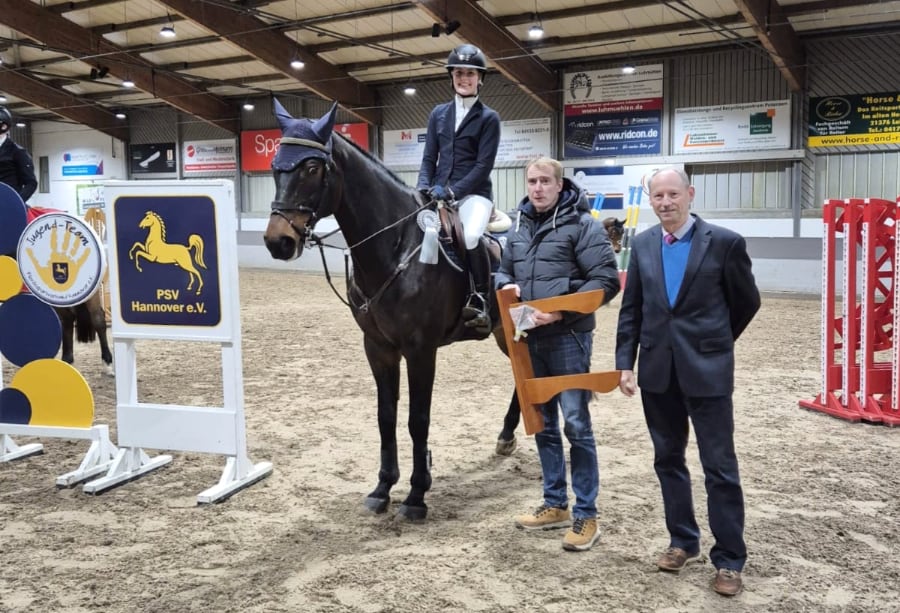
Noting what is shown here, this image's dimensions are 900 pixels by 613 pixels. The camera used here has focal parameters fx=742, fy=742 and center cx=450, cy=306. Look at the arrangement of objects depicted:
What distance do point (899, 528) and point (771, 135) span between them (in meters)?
13.5

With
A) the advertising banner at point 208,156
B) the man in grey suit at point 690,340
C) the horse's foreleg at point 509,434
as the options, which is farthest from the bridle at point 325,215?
the advertising banner at point 208,156

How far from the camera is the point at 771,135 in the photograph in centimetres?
1521

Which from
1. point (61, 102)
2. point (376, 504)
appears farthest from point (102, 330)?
point (61, 102)

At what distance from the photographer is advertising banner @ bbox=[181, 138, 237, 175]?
2267 cm

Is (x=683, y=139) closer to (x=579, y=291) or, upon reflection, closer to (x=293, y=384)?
(x=293, y=384)

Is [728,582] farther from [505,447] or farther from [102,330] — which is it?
[102,330]

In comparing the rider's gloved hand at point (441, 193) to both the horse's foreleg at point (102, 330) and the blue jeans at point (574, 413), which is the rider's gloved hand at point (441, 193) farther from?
the horse's foreleg at point (102, 330)

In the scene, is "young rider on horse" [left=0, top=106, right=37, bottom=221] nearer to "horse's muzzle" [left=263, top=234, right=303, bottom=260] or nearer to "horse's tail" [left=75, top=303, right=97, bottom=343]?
"horse's tail" [left=75, top=303, right=97, bottom=343]

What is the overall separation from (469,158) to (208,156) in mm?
20861

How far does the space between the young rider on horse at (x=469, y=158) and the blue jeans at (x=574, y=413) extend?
735 mm

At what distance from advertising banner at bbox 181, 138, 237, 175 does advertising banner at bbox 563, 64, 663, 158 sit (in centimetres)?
1074

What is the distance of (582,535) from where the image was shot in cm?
317

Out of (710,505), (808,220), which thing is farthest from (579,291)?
(808,220)

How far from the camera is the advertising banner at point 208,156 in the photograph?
74.4 ft
